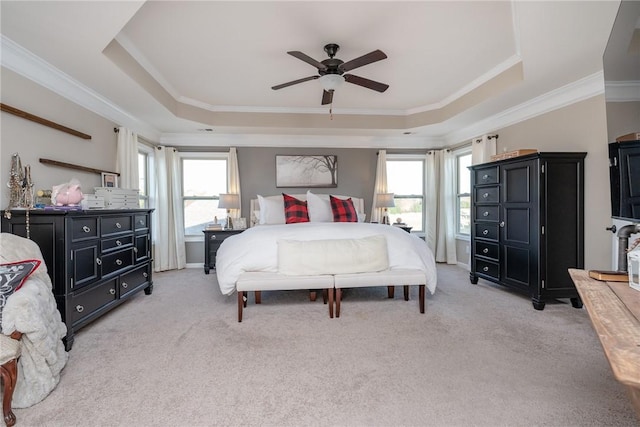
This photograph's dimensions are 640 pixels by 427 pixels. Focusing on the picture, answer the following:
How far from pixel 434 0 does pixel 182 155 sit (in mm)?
4628

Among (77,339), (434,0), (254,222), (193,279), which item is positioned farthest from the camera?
(254,222)

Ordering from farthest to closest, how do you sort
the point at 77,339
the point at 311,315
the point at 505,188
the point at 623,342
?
1. the point at 505,188
2. the point at 311,315
3. the point at 77,339
4. the point at 623,342

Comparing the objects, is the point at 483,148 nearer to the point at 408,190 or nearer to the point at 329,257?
the point at 408,190

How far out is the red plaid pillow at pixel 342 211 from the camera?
4879 millimetres

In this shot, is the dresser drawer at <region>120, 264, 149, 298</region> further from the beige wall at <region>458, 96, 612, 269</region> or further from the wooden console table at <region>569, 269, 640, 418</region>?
the beige wall at <region>458, 96, 612, 269</region>

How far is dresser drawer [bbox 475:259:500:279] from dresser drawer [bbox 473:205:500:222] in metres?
0.55

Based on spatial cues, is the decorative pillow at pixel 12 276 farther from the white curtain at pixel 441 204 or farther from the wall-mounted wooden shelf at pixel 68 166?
the white curtain at pixel 441 204

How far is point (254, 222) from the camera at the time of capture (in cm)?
547

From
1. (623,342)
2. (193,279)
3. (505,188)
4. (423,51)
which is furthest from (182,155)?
(623,342)

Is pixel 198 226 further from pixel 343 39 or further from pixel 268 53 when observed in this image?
pixel 343 39

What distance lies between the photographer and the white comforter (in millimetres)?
3250

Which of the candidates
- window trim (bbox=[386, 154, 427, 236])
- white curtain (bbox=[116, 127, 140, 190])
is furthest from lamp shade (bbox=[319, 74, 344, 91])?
window trim (bbox=[386, 154, 427, 236])

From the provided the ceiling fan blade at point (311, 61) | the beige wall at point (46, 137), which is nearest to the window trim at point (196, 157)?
the beige wall at point (46, 137)

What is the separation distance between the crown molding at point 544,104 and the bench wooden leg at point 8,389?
4911 mm
